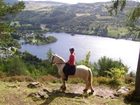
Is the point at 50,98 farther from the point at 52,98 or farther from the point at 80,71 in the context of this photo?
the point at 80,71

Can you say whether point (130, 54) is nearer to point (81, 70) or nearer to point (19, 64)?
point (19, 64)

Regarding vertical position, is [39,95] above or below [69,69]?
below

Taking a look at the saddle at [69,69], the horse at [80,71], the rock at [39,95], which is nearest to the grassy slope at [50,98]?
the rock at [39,95]

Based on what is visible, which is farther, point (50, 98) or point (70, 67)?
point (70, 67)

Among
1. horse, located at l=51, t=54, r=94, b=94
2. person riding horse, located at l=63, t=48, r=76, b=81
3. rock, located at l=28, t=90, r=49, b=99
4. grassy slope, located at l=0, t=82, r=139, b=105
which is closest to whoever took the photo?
grassy slope, located at l=0, t=82, r=139, b=105

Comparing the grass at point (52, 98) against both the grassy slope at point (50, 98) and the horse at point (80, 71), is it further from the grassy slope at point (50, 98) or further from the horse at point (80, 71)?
the horse at point (80, 71)

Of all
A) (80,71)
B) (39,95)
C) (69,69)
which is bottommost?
(39,95)

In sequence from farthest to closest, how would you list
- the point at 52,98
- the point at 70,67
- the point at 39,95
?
1. the point at 70,67
2. the point at 39,95
3. the point at 52,98

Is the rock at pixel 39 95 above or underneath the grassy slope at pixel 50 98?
above

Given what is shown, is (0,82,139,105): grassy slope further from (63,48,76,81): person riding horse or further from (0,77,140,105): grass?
(63,48,76,81): person riding horse

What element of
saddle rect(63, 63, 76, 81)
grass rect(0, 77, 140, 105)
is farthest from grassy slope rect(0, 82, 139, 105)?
saddle rect(63, 63, 76, 81)

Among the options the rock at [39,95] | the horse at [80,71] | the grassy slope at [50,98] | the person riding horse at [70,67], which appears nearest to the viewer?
the grassy slope at [50,98]

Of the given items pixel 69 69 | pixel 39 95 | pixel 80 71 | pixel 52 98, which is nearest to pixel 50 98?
pixel 52 98

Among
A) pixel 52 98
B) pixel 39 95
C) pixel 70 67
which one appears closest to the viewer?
pixel 52 98
